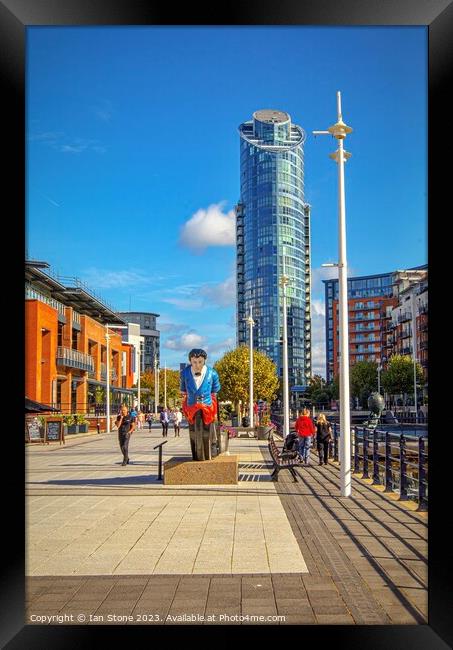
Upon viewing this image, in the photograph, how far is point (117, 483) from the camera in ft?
47.6

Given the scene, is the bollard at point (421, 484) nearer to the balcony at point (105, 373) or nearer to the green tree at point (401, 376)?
the balcony at point (105, 373)

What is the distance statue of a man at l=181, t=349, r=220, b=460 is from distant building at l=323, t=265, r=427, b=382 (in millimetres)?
94400

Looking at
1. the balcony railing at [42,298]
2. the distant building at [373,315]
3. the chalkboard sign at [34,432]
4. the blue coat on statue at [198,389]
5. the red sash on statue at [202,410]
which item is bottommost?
the chalkboard sign at [34,432]

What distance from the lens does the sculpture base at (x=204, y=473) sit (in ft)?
45.1

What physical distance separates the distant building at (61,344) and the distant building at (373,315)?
191 feet

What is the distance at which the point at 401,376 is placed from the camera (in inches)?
3243

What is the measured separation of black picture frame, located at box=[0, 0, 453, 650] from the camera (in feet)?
17.4

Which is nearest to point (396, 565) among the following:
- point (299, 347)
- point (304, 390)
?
point (304, 390)

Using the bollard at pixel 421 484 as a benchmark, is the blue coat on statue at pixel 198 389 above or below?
above

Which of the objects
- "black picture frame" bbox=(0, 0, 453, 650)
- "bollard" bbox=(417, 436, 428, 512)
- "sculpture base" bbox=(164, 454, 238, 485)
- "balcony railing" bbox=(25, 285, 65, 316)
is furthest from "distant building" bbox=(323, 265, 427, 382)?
"black picture frame" bbox=(0, 0, 453, 650)

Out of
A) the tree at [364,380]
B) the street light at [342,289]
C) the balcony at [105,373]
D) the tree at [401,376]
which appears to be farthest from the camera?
the tree at [364,380]
